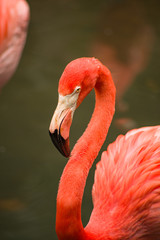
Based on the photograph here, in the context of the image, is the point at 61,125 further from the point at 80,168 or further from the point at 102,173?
the point at 102,173

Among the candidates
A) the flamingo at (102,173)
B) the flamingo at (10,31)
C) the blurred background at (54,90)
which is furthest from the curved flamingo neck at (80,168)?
the flamingo at (10,31)

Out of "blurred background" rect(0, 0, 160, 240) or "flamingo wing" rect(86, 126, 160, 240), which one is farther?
"blurred background" rect(0, 0, 160, 240)

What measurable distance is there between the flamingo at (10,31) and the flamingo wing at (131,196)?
4.31 feet

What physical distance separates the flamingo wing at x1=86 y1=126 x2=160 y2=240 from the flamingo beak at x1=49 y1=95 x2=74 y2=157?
67 cm

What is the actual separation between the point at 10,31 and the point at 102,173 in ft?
A: 4.83

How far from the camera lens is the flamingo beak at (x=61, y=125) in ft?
7.44

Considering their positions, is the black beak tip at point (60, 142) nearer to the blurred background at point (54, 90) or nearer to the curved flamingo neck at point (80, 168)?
the curved flamingo neck at point (80, 168)

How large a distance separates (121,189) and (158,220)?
0.34m

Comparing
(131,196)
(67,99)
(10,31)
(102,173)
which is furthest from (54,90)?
(67,99)

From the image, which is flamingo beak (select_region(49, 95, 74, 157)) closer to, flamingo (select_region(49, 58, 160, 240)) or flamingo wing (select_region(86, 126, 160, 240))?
flamingo (select_region(49, 58, 160, 240))

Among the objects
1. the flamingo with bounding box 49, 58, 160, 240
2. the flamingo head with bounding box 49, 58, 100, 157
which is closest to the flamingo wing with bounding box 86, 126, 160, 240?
the flamingo with bounding box 49, 58, 160, 240

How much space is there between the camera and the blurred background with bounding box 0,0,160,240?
3.58 m

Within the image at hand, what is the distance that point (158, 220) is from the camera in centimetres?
266

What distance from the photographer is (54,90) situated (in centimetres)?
513
